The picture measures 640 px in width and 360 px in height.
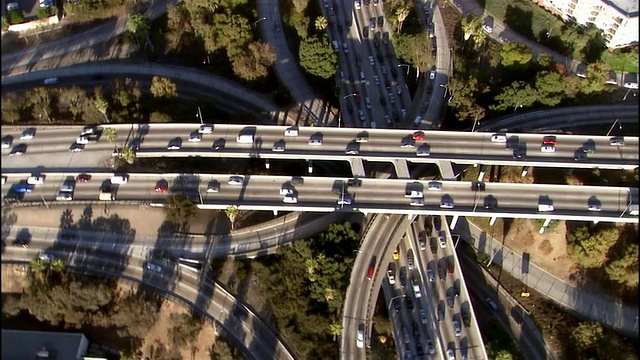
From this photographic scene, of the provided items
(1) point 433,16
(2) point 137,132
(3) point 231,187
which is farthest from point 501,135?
(2) point 137,132

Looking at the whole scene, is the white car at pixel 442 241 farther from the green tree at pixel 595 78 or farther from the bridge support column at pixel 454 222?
the green tree at pixel 595 78

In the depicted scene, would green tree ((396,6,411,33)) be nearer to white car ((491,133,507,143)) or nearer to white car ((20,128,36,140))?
white car ((491,133,507,143))

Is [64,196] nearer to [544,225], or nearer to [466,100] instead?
[466,100]

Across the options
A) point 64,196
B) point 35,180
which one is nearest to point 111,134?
point 64,196

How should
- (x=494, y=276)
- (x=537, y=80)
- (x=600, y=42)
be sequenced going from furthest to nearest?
(x=600, y=42)
(x=537, y=80)
(x=494, y=276)

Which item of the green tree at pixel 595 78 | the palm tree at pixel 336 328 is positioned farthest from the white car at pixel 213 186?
the green tree at pixel 595 78

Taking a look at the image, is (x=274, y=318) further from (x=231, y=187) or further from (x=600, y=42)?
(x=600, y=42)

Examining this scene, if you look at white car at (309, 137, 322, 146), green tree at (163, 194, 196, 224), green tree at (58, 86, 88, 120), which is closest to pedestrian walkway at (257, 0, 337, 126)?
white car at (309, 137, 322, 146)
